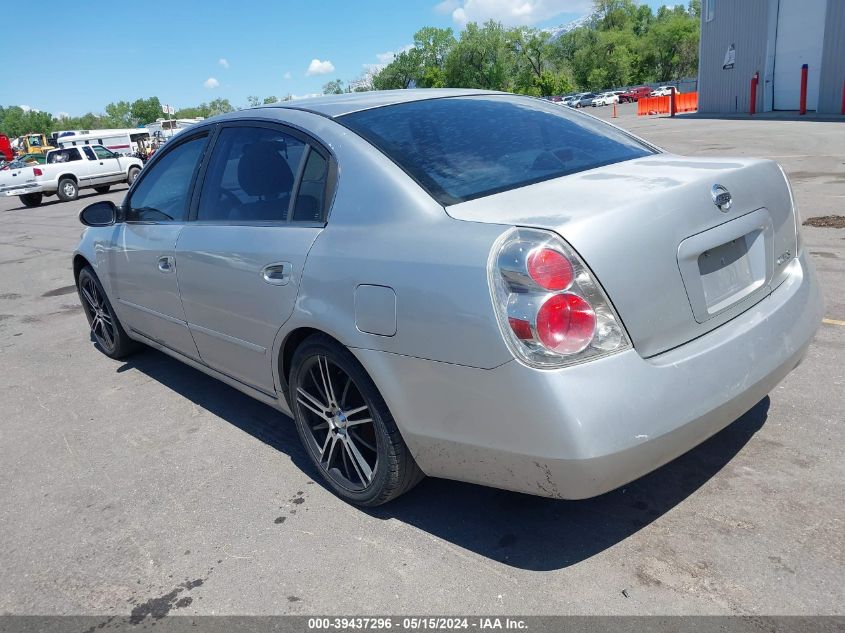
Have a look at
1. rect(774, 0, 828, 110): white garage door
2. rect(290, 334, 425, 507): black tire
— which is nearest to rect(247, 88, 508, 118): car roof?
rect(290, 334, 425, 507): black tire

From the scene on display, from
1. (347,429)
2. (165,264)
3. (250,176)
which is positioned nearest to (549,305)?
(347,429)

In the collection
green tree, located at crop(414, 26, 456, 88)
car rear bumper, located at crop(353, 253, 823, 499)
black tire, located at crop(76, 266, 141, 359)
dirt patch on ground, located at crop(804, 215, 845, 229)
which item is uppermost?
green tree, located at crop(414, 26, 456, 88)

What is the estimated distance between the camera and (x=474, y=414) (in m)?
2.32

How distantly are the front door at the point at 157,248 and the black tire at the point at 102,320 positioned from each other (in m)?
0.45

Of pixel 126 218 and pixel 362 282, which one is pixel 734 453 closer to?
pixel 362 282

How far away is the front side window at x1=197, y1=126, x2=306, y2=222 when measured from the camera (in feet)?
10.5

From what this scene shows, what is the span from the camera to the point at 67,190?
23.8 m

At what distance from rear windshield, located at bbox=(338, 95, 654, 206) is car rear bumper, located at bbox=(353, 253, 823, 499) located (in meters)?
0.71

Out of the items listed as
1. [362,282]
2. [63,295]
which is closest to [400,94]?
[362,282]

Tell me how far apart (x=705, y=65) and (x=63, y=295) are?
105 feet

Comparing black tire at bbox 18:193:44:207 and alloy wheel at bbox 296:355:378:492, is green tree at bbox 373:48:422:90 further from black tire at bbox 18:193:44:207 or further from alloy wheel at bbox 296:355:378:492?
alloy wheel at bbox 296:355:378:492

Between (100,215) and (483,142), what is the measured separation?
9.26 feet

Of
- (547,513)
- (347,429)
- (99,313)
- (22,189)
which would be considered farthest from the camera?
(22,189)

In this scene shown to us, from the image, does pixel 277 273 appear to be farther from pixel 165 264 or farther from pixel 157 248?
Answer: pixel 157 248
